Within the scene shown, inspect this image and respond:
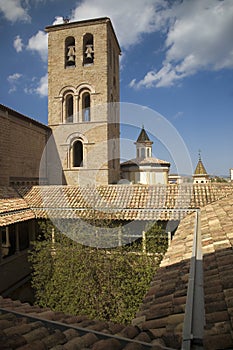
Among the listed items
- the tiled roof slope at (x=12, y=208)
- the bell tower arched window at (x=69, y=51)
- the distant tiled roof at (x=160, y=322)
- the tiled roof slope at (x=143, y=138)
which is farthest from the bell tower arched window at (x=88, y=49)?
the distant tiled roof at (x=160, y=322)

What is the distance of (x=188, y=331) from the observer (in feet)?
6.67

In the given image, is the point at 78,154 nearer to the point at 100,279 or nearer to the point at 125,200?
the point at 125,200

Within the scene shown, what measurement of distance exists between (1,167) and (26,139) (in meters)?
3.17

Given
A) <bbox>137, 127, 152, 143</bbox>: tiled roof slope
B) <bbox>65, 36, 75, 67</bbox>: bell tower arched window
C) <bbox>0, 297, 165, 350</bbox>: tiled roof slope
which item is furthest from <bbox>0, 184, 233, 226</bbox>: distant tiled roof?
<bbox>137, 127, 152, 143</bbox>: tiled roof slope

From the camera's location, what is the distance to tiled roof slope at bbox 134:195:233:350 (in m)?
2.01

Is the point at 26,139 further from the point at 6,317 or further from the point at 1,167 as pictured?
the point at 6,317

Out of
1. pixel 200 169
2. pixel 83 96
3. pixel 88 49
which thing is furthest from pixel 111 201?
pixel 200 169

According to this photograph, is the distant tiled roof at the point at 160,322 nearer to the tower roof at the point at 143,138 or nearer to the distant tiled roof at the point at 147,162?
the distant tiled roof at the point at 147,162

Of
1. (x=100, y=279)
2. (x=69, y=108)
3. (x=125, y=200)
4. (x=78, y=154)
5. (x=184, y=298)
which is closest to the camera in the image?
(x=184, y=298)

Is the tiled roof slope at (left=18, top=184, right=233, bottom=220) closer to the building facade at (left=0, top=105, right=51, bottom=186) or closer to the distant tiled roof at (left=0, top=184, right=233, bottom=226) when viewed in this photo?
the distant tiled roof at (left=0, top=184, right=233, bottom=226)

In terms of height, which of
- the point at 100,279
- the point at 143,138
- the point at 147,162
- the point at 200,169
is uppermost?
the point at 143,138

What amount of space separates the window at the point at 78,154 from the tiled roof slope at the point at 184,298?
16671 mm

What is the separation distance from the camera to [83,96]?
66.8 ft

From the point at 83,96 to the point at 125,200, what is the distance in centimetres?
1201
